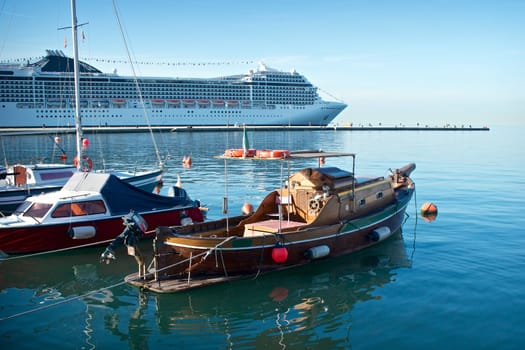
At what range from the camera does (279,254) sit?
10664mm

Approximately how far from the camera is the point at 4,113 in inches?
3098

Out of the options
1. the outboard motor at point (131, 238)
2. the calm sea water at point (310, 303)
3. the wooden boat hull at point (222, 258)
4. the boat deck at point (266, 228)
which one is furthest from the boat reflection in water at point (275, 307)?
the boat deck at point (266, 228)

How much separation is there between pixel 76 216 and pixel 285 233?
6.27 metres

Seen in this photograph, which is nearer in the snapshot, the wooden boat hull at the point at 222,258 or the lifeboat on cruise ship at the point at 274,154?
the wooden boat hull at the point at 222,258

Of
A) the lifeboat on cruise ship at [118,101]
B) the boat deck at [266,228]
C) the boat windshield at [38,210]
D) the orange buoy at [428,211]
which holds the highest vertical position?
the lifeboat on cruise ship at [118,101]

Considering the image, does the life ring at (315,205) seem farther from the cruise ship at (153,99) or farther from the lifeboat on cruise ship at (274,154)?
the cruise ship at (153,99)

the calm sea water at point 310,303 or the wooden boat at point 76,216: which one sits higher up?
the wooden boat at point 76,216

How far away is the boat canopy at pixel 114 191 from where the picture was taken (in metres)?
13.9

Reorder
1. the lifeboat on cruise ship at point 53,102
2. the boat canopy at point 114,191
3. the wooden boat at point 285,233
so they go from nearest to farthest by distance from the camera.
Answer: the wooden boat at point 285,233, the boat canopy at point 114,191, the lifeboat on cruise ship at point 53,102

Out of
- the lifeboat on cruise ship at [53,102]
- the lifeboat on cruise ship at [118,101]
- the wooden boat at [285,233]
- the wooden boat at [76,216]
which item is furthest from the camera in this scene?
the lifeboat on cruise ship at [118,101]

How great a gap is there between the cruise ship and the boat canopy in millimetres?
62790

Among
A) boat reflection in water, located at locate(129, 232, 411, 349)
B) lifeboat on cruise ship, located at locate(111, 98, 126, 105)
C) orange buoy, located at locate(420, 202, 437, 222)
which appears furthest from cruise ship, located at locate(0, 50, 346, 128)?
boat reflection in water, located at locate(129, 232, 411, 349)

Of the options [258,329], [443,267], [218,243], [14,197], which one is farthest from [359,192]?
[14,197]

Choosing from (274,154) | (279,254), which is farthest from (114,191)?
(279,254)
